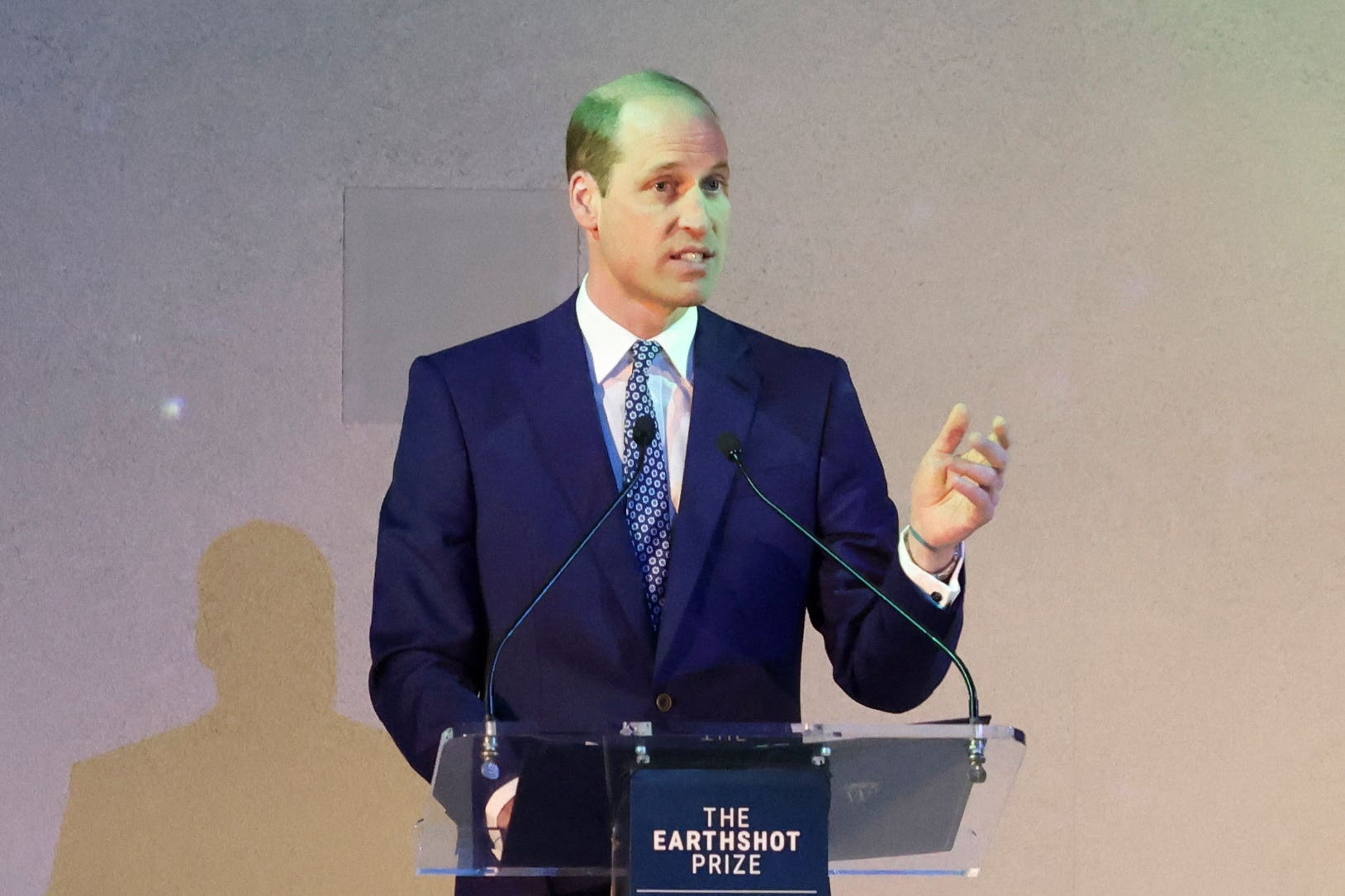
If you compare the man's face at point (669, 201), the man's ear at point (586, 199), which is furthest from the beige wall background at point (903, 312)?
the man's face at point (669, 201)

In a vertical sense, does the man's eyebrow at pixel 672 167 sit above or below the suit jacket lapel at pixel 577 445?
above

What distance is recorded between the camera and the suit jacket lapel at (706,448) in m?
2.02

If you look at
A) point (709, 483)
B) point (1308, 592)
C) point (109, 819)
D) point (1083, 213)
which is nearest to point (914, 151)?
point (1083, 213)

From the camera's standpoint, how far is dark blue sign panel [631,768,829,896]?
A: 1457 mm

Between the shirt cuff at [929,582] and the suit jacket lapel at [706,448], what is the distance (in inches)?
11.8

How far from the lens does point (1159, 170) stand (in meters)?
3.25

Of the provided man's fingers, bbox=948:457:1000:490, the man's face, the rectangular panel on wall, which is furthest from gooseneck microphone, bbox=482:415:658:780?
the rectangular panel on wall

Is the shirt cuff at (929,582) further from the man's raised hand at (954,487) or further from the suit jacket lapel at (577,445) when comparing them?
the suit jacket lapel at (577,445)

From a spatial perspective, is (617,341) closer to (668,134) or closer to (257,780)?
(668,134)

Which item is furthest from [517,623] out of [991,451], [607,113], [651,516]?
[607,113]

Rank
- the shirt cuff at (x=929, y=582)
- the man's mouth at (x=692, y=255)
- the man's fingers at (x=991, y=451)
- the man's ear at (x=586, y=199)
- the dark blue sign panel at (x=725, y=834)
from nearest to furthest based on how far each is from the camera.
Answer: the dark blue sign panel at (x=725, y=834), the man's fingers at (x=991, y=451), the shirt cuff at (x=929, y=582), the man's mouth at (x=692, y=255), the man's ear at (x=586, y=199)

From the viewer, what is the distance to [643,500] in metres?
2.08

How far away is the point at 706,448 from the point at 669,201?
0.34 m

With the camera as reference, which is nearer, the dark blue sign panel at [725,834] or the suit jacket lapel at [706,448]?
the dark blue sign panel at [725,834]
